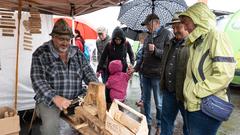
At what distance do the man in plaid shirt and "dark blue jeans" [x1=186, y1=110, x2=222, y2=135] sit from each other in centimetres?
116

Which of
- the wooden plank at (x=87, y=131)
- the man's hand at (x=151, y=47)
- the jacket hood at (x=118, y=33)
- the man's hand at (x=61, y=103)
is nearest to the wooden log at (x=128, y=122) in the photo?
the wooden plank at (x=87, y=131)

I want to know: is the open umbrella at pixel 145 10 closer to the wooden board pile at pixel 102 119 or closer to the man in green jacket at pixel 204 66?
the man in green jacket at pixel 204 66

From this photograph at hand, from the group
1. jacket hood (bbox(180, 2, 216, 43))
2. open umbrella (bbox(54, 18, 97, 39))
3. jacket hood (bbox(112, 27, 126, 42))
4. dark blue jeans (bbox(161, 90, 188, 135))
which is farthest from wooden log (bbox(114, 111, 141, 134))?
open umbrella (bbox(54, 18, 97, 39))

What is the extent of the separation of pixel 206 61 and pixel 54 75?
58.4 inches

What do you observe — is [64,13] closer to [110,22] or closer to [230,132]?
[230,132]

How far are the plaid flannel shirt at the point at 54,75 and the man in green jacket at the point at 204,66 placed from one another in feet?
3.76

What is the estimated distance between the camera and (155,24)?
3.51m

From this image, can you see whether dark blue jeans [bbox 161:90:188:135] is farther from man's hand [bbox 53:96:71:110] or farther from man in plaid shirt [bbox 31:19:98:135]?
man's hand [bbox 53:96:71:110]

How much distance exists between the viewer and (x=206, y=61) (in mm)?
1991

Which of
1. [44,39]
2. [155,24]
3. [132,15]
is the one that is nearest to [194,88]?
[155,24]

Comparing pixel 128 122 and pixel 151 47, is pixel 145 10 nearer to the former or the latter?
pixel 151 47

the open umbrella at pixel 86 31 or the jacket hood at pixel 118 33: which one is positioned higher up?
the open umbrella at pixel 86 31

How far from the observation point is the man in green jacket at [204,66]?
6.24ft

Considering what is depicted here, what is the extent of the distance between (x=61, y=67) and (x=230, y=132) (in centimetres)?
314
